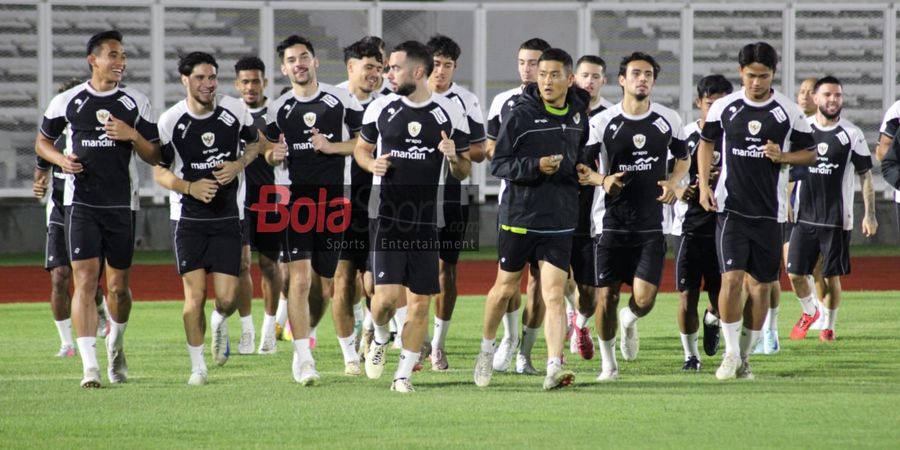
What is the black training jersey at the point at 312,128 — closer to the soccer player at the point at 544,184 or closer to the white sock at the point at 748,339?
the soccer player at the point at 544,184

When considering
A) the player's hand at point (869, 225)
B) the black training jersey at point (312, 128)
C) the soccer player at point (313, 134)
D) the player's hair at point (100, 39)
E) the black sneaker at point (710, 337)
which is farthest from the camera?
the player's hand at point (869, 225)

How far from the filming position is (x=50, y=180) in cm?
1173

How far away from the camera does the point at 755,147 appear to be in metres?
9.98

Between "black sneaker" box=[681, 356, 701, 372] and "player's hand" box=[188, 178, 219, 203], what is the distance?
406 centimetres

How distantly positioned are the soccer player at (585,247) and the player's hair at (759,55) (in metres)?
1.48

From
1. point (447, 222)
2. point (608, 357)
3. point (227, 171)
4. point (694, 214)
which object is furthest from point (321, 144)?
point (694, 214)

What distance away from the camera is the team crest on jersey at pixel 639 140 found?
34.0 feet

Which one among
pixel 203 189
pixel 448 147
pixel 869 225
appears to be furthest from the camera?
pixel 869 225

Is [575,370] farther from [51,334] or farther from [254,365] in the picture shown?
[51,334]

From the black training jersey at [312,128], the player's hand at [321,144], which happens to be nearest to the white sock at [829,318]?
the black training jersey at [312,128]

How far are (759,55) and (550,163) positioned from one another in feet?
6.32

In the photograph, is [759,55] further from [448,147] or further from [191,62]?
[191,62]

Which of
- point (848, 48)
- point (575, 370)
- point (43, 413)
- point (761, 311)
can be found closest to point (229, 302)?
point (43, 413)

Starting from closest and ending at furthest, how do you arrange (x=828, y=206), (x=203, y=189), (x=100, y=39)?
(x=203, y=189), (x=100, y=39), (x=828, y=206)
